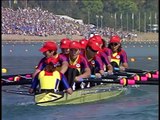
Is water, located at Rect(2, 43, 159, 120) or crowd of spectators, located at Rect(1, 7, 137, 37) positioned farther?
crowd of spectators, located at Rect(1, 7, 137, 37)

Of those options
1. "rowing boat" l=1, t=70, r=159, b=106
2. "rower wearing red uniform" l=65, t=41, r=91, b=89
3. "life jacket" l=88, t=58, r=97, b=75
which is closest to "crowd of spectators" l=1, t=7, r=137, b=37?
"rowing boat" l=1, t=70, r=159, b=106

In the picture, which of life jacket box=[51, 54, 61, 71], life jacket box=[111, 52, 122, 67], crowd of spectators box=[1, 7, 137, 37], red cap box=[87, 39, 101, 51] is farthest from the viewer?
crowd of spectators box=[1, 7, 137, 37]

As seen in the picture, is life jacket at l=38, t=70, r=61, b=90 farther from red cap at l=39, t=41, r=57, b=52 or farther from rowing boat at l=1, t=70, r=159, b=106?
red cap at l=39, t=41, r=57, b=52

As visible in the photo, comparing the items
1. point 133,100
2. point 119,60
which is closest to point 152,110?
point 133,100

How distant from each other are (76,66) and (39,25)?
274 ft

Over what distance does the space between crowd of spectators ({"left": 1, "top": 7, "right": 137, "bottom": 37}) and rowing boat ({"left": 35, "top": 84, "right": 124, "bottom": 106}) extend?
74.2 meters

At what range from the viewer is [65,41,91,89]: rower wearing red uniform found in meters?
14.4

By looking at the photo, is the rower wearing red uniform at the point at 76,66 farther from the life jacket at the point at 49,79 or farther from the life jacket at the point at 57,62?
the life jacket at the point at 49,79

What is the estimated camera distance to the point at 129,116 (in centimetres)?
1355

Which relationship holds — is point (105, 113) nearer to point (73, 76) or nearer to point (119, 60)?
point (73, 76)

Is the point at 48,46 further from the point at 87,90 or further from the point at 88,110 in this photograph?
the point at 87,90

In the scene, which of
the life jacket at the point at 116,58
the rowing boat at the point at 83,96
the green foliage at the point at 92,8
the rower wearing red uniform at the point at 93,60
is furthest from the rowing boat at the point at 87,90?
the green foliage at the point at 92,8

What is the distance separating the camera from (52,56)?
1450 cm

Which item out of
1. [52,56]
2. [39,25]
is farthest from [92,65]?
[39,25]
